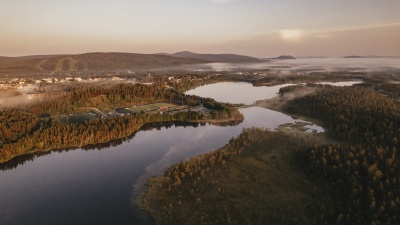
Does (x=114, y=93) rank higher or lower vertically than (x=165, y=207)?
higher

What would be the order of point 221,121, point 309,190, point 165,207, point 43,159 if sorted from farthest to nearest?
point 221,121 → point 43,159 → point 309,190 → point 165,207

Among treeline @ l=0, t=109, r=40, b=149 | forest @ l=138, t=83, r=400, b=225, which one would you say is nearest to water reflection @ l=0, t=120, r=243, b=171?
treeline @ l=0, t=109, r=40, b=149

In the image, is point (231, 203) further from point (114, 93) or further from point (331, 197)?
point (114, 93)

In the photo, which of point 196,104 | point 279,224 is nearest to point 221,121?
point 196,104

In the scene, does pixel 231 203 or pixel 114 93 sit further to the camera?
pixel 114 93

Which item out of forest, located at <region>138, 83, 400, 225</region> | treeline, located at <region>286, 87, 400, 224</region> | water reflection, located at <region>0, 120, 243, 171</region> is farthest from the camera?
water reflection, located at <region>0, 120, 243, 171</region>

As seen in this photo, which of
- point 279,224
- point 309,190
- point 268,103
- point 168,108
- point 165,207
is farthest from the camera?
point 268,103

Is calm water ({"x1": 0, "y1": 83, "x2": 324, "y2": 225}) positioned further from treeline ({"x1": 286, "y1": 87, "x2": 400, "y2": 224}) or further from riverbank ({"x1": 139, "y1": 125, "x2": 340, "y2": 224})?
treeline ({"x1": 286, "y1": 87, "x2": 400, "y2": 224})
